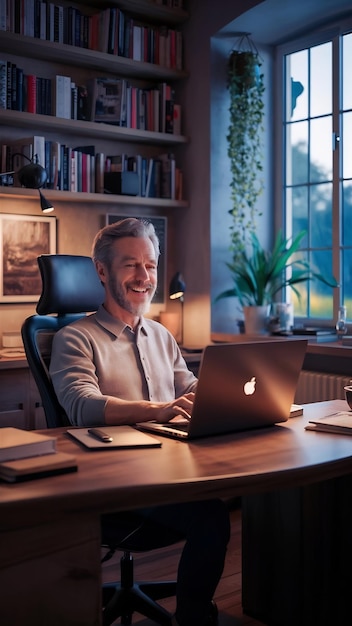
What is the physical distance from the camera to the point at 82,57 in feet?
12.6

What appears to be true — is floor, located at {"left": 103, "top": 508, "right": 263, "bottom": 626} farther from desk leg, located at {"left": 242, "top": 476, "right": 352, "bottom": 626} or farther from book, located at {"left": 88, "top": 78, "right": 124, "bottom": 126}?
book, located at {"left": 88, "top": 78, "right": 124, "bottom": 126}

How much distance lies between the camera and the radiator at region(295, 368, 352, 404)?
3.55 metres

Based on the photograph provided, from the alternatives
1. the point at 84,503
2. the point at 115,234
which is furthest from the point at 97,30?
the point at 84,503

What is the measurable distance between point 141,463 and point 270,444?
1.19ft

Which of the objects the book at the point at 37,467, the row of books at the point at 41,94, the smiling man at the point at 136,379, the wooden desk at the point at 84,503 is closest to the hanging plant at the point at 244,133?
the row of books at the point at 41,94

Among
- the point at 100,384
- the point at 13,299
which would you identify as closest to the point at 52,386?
the point at 100,384

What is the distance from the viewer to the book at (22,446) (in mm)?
1479

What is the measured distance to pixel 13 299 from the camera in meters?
3.81

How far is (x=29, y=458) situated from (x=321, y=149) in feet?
10.5

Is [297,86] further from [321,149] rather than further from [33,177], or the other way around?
[33,177]

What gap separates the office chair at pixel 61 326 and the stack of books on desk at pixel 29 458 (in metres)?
0.69

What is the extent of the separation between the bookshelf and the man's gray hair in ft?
4.47

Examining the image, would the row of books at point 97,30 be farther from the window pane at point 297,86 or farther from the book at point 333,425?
the book at point 333,425

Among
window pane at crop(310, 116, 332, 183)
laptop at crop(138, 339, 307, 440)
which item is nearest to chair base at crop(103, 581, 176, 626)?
laptop at crop(138, 339, 307, 440)
